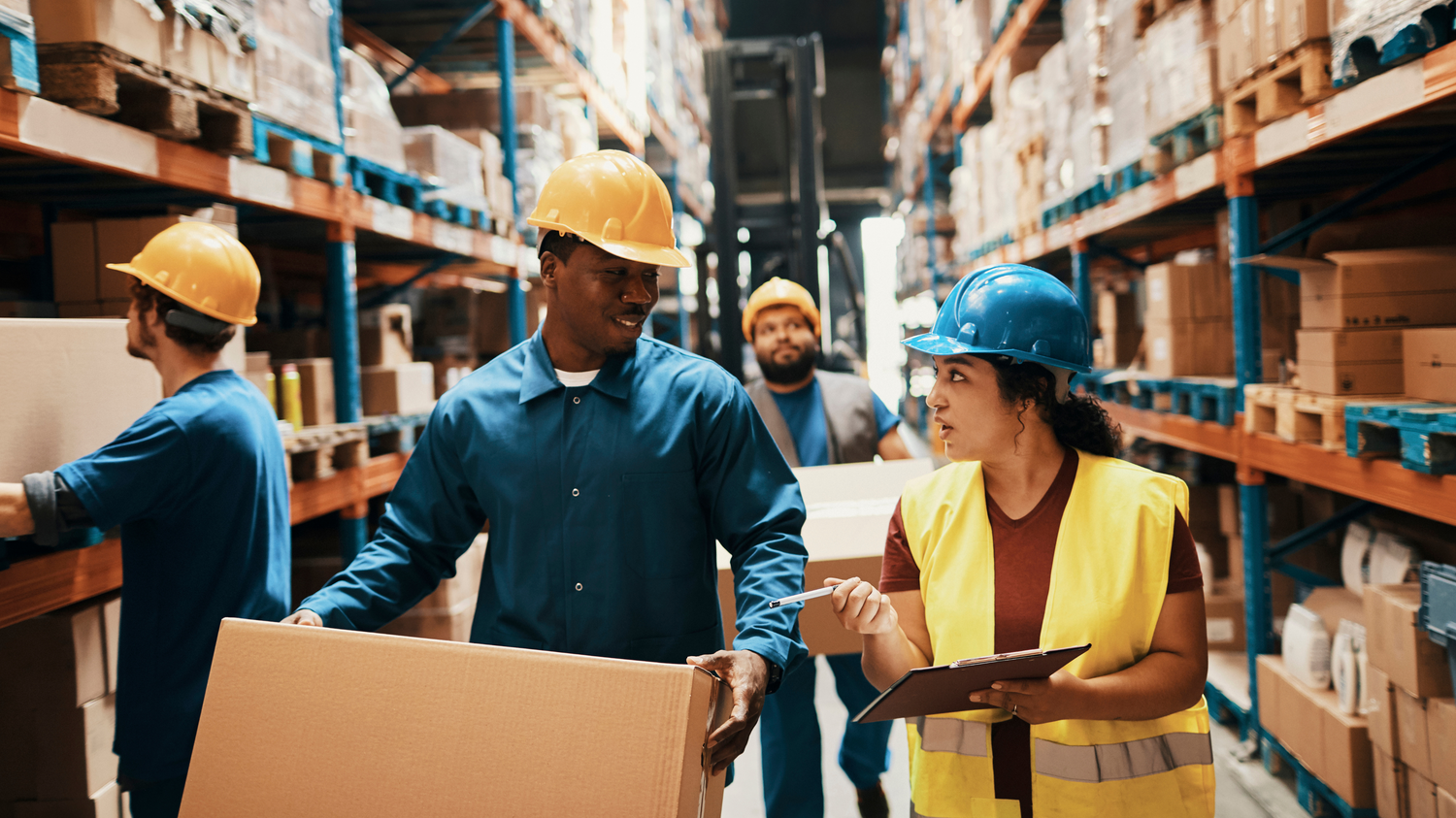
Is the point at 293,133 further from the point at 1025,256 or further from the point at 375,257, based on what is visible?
the point at 1025,256

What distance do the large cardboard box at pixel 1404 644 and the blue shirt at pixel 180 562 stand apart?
3.35 metres

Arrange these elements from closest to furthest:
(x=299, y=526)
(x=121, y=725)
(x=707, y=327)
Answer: (x=121, y=725)
(x=299, y=526)
(x=707, y=327)

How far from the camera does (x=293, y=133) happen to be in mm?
3662

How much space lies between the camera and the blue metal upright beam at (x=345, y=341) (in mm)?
4113

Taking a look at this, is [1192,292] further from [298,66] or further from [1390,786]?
[298,66]

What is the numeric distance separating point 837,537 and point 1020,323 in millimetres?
1345

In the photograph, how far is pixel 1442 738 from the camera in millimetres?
2832

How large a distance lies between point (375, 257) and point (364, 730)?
5.47 m

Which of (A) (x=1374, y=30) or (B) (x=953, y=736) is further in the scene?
(A) (x=1374, y=30)

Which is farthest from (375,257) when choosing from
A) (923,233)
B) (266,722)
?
(923,233)

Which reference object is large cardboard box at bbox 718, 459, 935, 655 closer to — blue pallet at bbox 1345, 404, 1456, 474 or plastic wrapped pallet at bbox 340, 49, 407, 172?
blue pallet at bbox 1345, 404, 1456, 474

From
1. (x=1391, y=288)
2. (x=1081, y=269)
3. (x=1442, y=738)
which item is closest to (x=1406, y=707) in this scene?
(x=1442, y=738)

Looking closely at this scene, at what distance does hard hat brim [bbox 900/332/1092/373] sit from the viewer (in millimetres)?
1914

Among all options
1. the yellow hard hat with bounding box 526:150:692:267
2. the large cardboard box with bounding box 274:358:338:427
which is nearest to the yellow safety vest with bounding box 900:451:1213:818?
the yellow hard hat with bounding box 526:150:692:267
